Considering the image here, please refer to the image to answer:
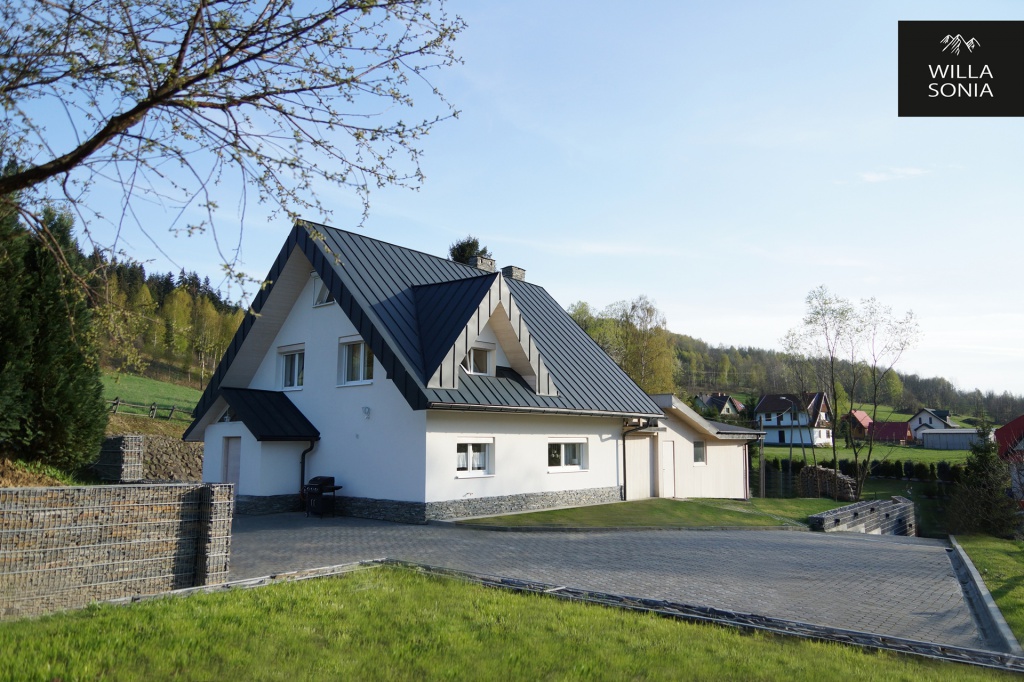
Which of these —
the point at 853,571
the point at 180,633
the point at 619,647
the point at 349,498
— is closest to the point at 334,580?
the point at 180,633

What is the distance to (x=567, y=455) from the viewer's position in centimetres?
2058

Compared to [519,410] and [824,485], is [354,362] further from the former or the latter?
[824,485]

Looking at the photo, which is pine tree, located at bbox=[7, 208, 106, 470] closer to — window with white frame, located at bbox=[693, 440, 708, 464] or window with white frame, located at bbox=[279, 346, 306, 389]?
window with white frame, located at bbox=[279, 346, 306, 389]

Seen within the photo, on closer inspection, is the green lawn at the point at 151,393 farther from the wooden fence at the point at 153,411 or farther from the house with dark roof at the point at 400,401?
the house with dark roof at the point at 400,401

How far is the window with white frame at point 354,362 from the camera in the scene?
17969mm

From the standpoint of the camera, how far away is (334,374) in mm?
18688

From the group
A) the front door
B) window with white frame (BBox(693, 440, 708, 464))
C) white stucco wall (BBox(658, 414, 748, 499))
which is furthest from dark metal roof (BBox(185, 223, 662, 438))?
window with white frame (BBox(693, 440, 708, 464))

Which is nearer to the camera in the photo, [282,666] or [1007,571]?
[282,666]

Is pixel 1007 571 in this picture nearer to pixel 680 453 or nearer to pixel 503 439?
pixel 503 439

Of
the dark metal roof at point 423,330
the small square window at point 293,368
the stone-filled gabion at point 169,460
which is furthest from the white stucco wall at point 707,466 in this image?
the stone-filled gabion at point 169,460

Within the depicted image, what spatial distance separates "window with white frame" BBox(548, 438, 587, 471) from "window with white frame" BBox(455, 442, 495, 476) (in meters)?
2.44

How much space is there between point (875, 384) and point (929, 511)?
8917 mm

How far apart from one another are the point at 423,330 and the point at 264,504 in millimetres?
5877

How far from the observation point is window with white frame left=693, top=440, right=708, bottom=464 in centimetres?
2609
